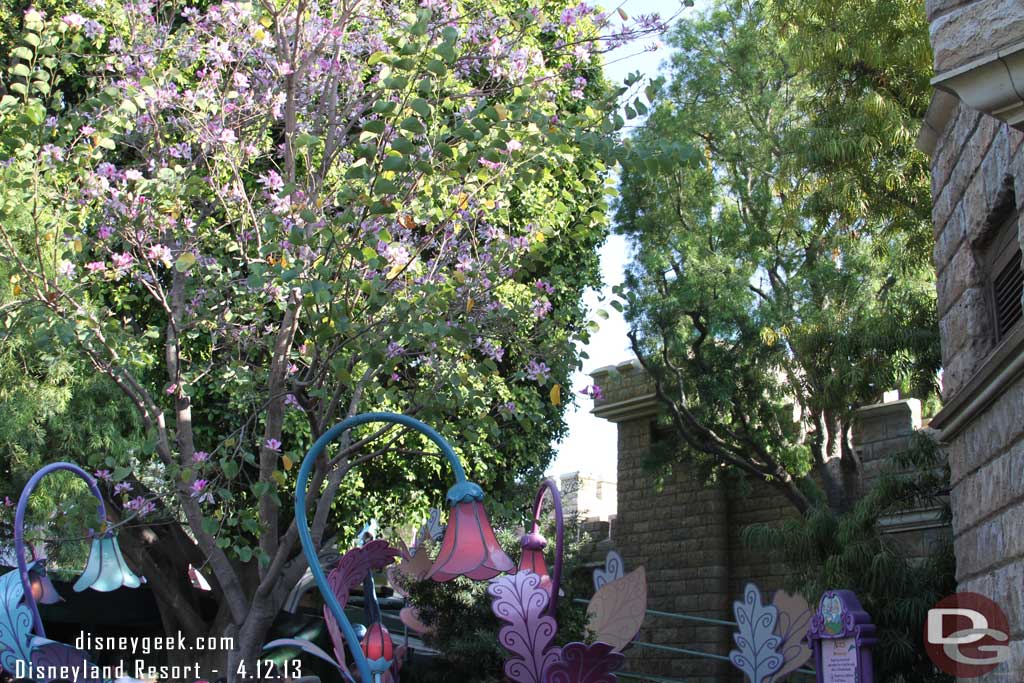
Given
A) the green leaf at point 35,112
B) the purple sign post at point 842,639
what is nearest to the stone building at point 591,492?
the purple sign post at point 842,639

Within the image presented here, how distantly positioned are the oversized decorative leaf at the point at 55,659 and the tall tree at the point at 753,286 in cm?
840

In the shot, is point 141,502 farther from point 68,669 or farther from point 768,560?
point 768,560

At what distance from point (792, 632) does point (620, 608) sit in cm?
140

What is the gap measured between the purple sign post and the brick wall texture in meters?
1.07

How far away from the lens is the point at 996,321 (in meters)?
5.39

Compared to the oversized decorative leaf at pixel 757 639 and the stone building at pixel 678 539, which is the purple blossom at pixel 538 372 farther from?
the stone building at pixel 678 539

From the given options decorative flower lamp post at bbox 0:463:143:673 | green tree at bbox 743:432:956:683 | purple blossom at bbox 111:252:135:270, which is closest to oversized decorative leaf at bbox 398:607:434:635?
green tree at bbox 743:432:956:683

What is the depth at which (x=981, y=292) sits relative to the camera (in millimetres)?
5477

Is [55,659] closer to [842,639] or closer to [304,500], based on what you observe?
[304,500]

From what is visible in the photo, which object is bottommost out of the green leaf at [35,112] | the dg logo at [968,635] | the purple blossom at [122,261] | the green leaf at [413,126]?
the dg logo at [968,635]

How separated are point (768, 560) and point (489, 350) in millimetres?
8749

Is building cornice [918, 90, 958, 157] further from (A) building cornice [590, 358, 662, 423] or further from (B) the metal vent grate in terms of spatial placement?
(A) building cornice [590, 358, 662, 423]

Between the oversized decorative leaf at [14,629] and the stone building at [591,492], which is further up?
the stone building at [591,492]

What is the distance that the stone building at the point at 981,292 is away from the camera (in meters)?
4.03
